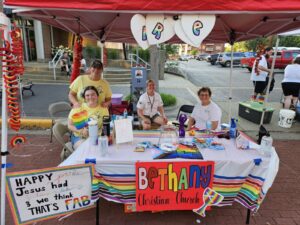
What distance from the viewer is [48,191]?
2.07 m

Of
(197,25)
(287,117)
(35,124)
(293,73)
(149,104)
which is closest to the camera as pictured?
(197,25)

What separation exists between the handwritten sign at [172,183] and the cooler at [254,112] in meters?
4.36

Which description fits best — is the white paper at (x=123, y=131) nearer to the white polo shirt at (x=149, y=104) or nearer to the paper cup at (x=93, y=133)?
the paper cup at (x=93, y=133)

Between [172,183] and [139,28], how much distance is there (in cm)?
155

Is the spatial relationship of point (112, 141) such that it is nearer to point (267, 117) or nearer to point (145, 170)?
point (145, 170)

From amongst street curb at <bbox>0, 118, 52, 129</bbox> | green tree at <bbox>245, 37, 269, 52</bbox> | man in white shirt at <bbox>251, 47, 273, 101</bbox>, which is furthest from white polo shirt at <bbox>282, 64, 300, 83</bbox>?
street curb at <bbox>0, 118, 52, 129</bbox>

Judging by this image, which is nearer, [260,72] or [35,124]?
[35,124]

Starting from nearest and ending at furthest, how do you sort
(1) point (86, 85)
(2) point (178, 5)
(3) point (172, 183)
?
(2) point (178, 5) → (3) point (172, 183) → (1) point (86, 85)

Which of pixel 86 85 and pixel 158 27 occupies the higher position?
pixel 158 27

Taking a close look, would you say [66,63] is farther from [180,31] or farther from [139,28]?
[180,31]

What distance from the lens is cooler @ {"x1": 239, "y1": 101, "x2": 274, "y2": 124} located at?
19.5 ft

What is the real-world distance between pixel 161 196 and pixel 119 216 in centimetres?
71

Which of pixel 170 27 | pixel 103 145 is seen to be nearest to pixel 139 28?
pixel 170 27

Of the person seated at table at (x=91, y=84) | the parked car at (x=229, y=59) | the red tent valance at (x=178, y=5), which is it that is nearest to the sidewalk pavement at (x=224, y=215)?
the person seated at table at (x=91, y=84)
